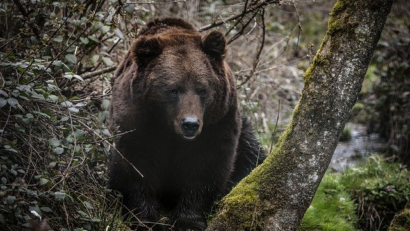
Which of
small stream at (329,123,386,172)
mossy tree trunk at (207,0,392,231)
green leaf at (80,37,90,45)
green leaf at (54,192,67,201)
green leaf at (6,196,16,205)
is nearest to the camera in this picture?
green leaf at (6,196,16,205)

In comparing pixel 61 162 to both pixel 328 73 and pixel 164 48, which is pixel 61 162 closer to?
pixel 164 48

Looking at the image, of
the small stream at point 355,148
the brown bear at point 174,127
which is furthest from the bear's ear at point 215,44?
the small stream at point 355,148

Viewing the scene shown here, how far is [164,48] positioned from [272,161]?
61.3 inches

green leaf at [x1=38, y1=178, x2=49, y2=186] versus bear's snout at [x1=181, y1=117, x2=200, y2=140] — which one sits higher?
bear's snout at [x1=181, y1=117, x2=200, y2=140]

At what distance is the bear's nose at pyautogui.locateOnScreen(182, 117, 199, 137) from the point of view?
4.64m

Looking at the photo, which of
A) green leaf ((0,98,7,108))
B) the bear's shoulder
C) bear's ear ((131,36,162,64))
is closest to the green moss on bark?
bear's ear ((131,36,162,64))

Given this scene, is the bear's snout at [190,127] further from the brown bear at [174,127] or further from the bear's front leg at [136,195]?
the bear's front leg at [136,195]

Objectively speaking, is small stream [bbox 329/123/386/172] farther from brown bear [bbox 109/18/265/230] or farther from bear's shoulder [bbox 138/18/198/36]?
bear's shoulder [bbox 138/18/198/36]

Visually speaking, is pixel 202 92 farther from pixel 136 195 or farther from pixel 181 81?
pixel 136 195

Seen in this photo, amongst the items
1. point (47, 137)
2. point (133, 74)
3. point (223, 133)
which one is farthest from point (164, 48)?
point (47, 137)

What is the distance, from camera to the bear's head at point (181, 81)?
15.9ft

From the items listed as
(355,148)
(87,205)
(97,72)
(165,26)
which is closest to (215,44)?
(165,26)

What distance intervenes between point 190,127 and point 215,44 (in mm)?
898

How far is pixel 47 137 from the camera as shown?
178 inches
